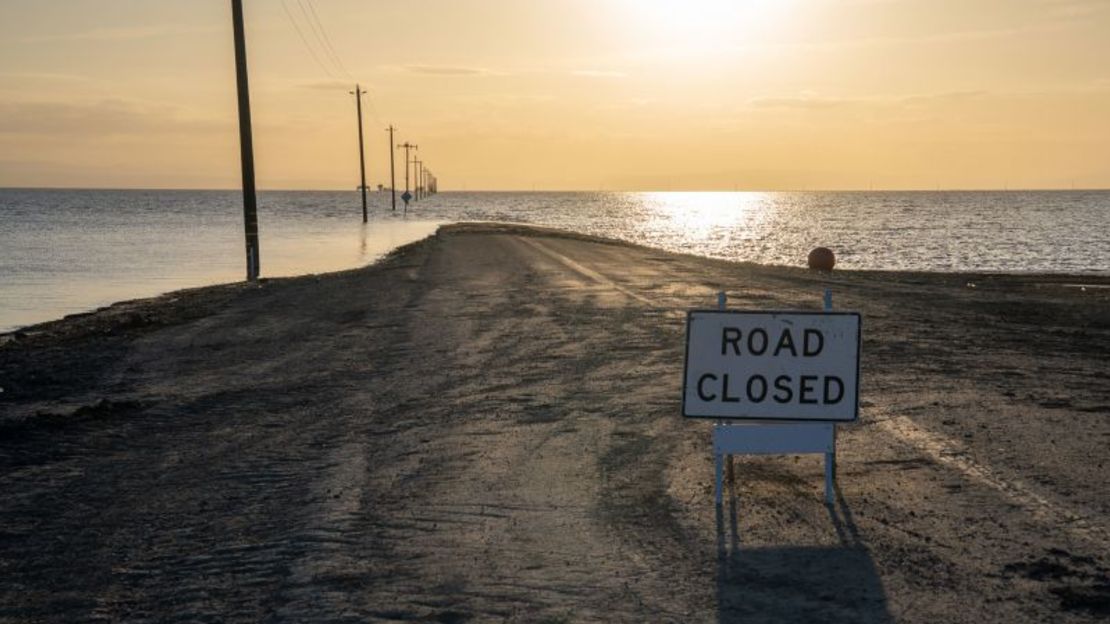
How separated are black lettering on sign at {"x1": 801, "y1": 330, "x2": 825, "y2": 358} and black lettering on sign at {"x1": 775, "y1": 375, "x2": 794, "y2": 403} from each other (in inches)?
8.6

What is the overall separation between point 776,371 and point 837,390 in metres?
0.43

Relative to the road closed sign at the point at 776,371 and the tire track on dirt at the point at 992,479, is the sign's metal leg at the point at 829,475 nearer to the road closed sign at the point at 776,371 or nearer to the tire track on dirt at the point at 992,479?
the road closed sign at the point at 776,371

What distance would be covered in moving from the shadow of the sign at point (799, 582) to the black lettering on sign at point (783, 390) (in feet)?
3.22

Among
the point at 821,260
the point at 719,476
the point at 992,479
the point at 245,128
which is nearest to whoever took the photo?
the point at 719,476

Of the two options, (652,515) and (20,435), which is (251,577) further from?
(20,435)

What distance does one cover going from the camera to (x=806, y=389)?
7965 millimetres

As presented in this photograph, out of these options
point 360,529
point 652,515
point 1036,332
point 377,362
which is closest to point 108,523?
point 360,529

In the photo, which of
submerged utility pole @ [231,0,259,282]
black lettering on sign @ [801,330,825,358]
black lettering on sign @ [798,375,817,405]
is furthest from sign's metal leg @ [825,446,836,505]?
submerged utility pole @ [231,0,259,282]

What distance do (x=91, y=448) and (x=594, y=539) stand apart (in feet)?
17.3

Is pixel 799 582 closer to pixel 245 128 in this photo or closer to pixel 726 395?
pixel 726 395

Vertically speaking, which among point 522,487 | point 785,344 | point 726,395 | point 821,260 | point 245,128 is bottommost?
point 821,260

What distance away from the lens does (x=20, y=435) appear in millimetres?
10773

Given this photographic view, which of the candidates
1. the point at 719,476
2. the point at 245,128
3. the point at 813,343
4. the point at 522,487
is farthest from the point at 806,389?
the point at 245,128

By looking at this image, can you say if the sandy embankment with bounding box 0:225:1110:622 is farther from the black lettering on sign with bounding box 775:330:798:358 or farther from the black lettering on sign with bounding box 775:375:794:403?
the black lettering on sign with bounding box 775:330:798:358
